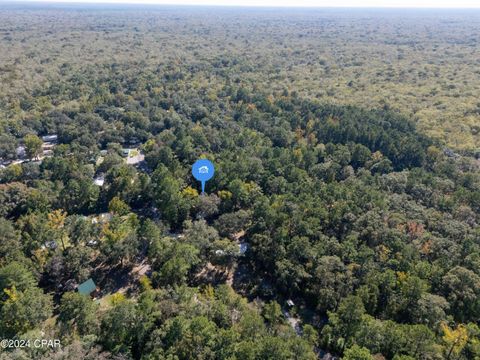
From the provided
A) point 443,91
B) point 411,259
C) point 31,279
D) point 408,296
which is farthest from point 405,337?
point 443,91

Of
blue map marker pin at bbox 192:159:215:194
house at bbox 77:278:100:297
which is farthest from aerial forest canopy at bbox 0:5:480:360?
blue map marker pin at bbox 192:159:215:194

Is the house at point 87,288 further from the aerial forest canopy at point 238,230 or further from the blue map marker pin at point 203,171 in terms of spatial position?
the blue map marker pin at point 203,171

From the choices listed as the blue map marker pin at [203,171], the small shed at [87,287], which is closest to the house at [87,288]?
the small shed at [87,287]

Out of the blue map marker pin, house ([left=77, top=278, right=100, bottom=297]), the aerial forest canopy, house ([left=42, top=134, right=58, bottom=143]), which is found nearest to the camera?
the aerial forest canopy

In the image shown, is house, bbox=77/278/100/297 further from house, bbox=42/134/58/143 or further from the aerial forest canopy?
house, bbox=42/134/58/143

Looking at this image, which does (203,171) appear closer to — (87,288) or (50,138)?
(87,288)

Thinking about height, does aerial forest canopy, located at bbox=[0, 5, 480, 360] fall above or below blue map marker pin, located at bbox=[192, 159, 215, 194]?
below

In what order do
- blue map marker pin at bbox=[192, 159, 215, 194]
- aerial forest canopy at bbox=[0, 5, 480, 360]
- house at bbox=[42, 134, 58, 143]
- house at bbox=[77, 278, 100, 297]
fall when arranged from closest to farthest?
aerial forest canopy at bbox=[0, 5, 480, 360] < house at bbox=[77, 278, 100, 297] < blue map marker pin at bbox=[192, 159, 215, 194] < house at bbox=[42, 134, 58, 143]
